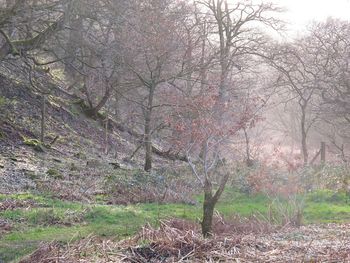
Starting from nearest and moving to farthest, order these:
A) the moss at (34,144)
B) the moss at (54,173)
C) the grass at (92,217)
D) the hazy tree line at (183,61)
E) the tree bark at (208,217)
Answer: the tree bark at (208,217)
the grass at (92,217)
the hazy tree line at (183,61)
the moss at (54,173)
the moss at (34,144)

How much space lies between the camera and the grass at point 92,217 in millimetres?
9781

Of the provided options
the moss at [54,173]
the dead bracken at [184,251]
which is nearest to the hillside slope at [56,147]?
the moss at [54,173]

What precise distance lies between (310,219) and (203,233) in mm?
5667

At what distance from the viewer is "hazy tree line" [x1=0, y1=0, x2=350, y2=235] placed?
49.5 ft

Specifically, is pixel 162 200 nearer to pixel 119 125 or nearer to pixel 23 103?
pixel 23 103

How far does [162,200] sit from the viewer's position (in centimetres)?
1523

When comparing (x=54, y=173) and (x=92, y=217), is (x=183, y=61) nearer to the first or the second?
(x=54, y=173)

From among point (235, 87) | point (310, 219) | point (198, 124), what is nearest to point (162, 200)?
point (198, 124)

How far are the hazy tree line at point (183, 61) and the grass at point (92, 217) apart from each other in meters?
1.31

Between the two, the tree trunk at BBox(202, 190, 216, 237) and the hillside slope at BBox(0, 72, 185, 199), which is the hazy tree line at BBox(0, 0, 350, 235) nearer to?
the tree trunk at BBox(202, 190, 216, 237)

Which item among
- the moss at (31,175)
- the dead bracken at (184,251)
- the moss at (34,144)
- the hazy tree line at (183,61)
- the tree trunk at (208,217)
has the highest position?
the hazy tree line at (183,61)

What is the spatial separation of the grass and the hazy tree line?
1.31m

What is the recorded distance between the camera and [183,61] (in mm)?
20594

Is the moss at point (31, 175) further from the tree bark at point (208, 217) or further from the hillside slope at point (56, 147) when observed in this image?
the tree bark at point (208, 217)
